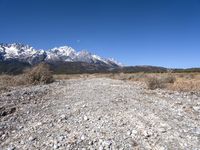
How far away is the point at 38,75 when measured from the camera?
31.5 meters

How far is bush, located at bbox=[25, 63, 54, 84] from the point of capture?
30916mm

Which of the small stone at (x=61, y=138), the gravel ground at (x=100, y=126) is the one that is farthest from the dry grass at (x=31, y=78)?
the small stone at (x=61, y=138)

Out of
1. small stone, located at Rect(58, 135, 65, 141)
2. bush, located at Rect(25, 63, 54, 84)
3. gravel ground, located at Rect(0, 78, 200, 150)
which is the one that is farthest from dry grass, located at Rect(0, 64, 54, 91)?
small stone, located at Rect(58, 135, 65, 141)

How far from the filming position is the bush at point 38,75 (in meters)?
30.9

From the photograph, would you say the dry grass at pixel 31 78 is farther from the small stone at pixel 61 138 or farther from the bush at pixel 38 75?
the small stone at pixel 61 138

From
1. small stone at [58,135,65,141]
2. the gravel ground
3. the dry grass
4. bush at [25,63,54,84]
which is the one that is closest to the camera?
the gravel ground

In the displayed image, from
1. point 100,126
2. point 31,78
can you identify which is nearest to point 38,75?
point 31,78

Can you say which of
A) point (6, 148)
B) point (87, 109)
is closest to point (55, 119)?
point (87, 109)

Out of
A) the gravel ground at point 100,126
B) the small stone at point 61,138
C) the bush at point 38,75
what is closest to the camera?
the gravel ground at point 100,126

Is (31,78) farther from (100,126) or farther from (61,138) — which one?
(61,138)

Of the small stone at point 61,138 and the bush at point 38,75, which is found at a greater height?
the bush at point 38,75

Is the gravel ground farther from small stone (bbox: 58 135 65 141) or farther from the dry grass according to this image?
the dry grass

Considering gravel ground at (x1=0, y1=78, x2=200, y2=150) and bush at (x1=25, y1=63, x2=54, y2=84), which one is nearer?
gravel ground at (x1=0, y1=78, x2=200, y2=150)

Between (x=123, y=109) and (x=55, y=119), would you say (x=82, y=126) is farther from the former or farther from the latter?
(x=123, y=109)
